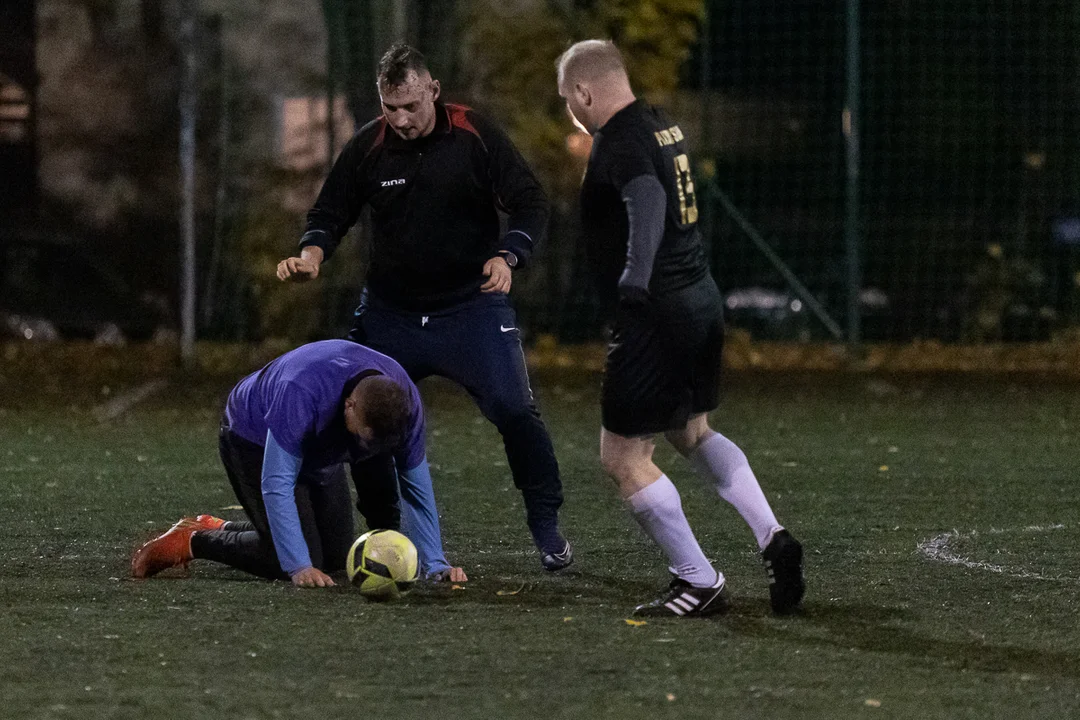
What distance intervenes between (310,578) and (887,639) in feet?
6.33

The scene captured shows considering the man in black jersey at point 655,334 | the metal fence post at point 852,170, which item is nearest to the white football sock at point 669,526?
the man in black jersey at point 655,334

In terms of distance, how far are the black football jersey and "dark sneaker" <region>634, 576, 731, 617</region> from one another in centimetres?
95

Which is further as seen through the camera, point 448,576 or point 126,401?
point 126,401

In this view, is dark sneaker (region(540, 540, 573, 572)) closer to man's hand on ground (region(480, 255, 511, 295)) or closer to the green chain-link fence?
man's hand on ground (region(480, 255, 511, 295))

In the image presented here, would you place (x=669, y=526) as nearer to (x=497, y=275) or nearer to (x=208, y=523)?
(x=497, y=275)

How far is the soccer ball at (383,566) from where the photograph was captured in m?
5.88

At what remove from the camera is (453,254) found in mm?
6785

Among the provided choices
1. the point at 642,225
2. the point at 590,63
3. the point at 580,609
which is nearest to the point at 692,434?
the point at 580,609

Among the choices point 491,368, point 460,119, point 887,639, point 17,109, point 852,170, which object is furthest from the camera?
point 17,109

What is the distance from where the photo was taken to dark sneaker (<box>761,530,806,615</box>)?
5.64 m

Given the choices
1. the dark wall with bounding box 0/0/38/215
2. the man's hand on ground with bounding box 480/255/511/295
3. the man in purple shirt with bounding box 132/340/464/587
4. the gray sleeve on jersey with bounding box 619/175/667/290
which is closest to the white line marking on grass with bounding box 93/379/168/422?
the dark wall with bounding box 0/0/38/215

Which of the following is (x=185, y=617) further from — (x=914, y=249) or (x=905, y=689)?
(x=914, y=249)

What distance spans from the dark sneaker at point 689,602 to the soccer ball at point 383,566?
0.78 meters

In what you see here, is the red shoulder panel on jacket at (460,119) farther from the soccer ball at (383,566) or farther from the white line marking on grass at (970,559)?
the white line marking on grass at (970,559)
